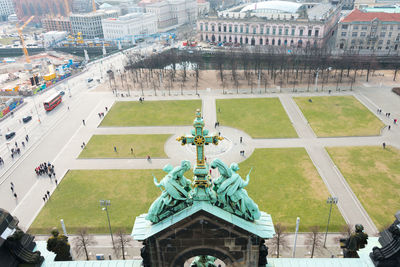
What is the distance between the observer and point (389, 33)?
490ft

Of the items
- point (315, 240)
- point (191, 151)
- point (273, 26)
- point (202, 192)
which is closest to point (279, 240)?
point (315, 240)

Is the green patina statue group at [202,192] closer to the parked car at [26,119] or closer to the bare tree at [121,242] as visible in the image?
the bare tree at [121,242]

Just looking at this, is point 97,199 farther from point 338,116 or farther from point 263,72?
point 263,72

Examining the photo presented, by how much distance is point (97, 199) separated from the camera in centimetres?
5869

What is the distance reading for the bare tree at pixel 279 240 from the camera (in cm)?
4461

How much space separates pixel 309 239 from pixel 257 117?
4622cm

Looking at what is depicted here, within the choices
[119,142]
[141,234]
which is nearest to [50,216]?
[119,142]

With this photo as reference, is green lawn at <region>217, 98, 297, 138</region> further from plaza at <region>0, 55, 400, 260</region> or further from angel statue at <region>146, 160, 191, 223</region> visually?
angel statue at <region>146, 160, 191, 223</region>

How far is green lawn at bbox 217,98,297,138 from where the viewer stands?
8144 cm

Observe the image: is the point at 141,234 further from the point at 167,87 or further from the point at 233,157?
the point at 167,87

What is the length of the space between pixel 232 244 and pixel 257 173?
48.6m

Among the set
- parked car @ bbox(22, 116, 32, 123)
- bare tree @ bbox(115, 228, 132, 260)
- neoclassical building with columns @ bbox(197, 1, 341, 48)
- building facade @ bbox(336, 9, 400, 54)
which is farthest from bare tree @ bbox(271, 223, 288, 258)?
neoclassical building with columns @ bbox(197, 1, 341, 48)

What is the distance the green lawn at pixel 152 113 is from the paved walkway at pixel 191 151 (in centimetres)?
303

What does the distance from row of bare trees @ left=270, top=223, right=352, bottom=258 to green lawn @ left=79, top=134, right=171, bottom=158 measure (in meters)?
32.6
